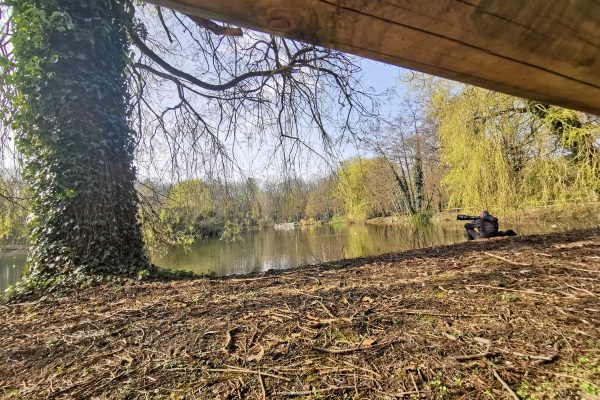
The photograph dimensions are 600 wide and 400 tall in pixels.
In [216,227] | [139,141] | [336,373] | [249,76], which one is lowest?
[336,373]

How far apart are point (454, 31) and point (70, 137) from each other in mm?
4189

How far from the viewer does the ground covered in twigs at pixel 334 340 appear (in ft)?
4.09

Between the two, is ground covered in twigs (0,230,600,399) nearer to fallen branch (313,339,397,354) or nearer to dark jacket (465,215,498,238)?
fallen branch (313,339,397,354)

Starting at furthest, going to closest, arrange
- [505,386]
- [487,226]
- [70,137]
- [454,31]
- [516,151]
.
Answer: [516,151], [487,226], [70,137], [505,386], [454,31]

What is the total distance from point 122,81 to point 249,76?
6.00ft

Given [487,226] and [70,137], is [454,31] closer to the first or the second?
[70,137]

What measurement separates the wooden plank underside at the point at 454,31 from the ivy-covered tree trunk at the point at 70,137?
12.8 feet

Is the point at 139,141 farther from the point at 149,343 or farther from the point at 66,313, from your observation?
the point at 149,343

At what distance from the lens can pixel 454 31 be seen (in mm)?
456

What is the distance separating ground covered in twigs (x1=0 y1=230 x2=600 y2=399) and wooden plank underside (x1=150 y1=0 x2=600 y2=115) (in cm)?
110

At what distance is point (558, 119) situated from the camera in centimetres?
776

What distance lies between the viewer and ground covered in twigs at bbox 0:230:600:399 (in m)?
1.25

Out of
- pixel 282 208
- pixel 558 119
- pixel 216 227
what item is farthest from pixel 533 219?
pixel 216 227

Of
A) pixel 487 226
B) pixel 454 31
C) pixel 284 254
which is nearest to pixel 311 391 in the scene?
pixel 454 31
